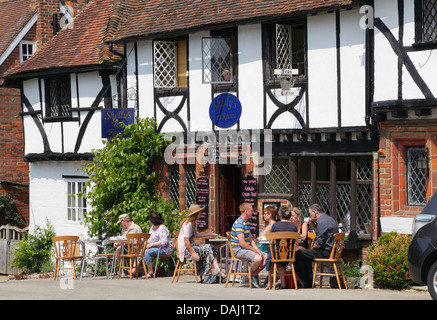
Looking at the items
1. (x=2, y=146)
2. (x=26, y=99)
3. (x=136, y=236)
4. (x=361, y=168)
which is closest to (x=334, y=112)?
(x=361, y=168)

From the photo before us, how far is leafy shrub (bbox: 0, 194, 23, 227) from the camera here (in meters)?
26.8

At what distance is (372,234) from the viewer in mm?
16047

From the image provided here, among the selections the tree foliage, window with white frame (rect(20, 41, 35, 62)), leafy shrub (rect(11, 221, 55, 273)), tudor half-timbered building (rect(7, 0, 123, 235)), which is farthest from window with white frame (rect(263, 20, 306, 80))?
window with white frame (rect(20, 41, 35, 62))

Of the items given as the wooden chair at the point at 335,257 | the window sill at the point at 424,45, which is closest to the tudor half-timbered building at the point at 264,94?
the window sill at the point at 424,45

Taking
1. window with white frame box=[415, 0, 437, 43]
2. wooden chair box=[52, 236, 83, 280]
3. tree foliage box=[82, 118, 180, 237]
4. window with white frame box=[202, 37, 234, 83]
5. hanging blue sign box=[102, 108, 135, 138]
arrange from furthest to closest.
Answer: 1. hanging blue sign box=[102, 108, 135, 138]
2. tree foliage box=[82, 118, 180, 237]
3. window with white frame box=[202, 37, 234, 83]
4. wooden chair box=[52, 236, 83, 280]
5. window with white frame box=[415, 0, 437, 43]

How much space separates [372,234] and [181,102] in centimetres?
585

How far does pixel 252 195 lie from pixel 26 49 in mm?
12915

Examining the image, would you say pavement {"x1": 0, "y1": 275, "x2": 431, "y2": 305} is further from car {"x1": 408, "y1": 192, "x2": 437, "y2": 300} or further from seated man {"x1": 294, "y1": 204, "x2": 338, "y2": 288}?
car {"x1": 408, "y1": 192, "x2": 437, "y2": 300}

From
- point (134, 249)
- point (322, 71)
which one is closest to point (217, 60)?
point (322, 71)

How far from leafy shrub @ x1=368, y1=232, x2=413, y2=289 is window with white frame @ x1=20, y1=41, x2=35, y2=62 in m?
17.0

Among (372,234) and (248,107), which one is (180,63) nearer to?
(248,107)

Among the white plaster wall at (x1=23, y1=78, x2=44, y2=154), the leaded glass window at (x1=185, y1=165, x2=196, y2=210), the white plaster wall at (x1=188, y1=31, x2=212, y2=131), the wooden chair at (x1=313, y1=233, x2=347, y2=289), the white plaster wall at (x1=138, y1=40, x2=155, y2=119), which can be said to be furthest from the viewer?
the white plaster wall at (x1=23, y1=78, x2=44, y2=154)

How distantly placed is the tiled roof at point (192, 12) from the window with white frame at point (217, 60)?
1.44ft

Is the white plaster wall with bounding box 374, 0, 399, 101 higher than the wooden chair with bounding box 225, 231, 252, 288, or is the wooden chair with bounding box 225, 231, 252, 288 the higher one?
the white plaster wall with bounding box 374, 0, 399, 101
